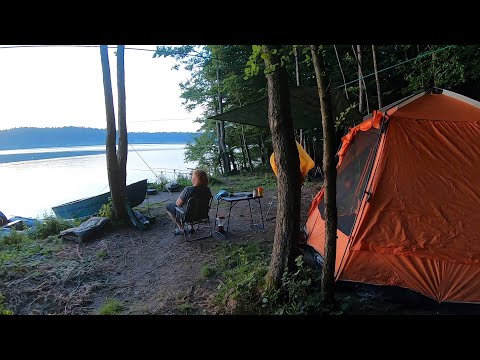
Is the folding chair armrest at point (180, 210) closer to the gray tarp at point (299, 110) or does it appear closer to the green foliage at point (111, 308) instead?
the gray tarp at point (299, 110)

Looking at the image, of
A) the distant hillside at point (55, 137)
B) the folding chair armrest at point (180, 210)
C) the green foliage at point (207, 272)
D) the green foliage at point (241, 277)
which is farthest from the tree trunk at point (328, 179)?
the distant hillside at point (55, 137)

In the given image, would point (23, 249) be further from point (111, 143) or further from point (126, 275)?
point (111, 143)

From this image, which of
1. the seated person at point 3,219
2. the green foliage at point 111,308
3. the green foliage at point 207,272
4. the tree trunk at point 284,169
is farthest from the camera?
the seated person at point 3,219

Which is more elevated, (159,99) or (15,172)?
(159,99)

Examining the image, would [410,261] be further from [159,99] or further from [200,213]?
[159,99]

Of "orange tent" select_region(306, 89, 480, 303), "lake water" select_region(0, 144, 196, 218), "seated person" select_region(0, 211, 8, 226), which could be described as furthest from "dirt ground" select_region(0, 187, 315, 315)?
"seated person" select_region(0, 211, 8, 226)

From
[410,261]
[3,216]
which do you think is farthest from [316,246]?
[3,216]

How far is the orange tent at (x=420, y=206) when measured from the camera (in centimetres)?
259

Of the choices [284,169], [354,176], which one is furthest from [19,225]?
[354,176]

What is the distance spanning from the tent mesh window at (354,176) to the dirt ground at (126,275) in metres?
1.43

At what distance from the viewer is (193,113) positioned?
53.0 ft

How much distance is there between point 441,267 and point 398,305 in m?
0.50

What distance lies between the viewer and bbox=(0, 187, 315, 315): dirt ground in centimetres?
308
